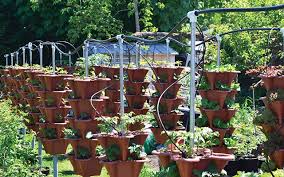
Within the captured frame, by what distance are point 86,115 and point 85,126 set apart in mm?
115

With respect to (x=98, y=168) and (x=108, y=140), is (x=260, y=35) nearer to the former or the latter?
(x=98, y=168)

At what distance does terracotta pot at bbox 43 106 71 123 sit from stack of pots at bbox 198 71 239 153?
199cm

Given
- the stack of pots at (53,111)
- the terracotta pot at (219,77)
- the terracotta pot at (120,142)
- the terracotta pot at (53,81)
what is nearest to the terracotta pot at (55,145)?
the stack of pots at (53,111)

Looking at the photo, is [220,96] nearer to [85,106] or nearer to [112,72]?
[85,106]

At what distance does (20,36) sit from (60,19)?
7.93ft

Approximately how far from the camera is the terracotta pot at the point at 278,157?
4078 millimetres

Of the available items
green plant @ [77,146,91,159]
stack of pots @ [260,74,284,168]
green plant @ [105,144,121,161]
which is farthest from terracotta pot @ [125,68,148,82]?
stack of pots @ [260,74,284,168]

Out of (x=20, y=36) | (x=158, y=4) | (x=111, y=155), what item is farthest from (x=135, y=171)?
(x=20, y=36)

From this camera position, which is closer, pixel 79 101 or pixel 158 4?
pixel 79 101

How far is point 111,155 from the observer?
185 inches

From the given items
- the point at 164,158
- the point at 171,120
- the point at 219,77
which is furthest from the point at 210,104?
the point at 164,158

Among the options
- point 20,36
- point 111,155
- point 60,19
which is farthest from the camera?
point 20,36

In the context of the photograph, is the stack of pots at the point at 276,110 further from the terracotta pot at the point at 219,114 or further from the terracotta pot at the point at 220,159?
the terracotta pot at the point at 219,114

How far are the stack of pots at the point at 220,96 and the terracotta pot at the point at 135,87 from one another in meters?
0.99
